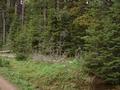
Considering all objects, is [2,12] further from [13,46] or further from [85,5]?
[85,5]

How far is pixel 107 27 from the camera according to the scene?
549 inches

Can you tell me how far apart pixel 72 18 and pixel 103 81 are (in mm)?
A: 13358

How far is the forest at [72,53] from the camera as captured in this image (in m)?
13.6

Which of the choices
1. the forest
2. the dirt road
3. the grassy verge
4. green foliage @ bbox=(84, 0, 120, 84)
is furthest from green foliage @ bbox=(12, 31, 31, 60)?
green foliage @ bbox=(84, 0, 120, 84)

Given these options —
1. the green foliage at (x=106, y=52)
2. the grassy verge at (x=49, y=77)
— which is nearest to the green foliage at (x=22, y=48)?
the grassy verge at (x=49, y=77)

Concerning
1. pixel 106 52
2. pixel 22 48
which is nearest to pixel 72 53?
pixel 22 48

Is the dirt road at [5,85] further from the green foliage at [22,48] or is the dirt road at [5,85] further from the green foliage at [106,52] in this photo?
the green foliage at [22,48]

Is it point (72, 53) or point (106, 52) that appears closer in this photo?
point (106, 52)

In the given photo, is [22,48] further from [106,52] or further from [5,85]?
[106,52]

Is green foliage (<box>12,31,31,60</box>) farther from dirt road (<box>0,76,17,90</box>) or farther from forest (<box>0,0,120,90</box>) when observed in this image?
dirt road (<box>0,76,17,90</box>)

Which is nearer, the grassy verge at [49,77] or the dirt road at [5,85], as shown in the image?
the dirt road at [5,85]

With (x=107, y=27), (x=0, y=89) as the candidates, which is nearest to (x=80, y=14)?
(x=107, y=27)

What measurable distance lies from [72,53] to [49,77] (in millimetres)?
9818

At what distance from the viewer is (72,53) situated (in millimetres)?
24922
